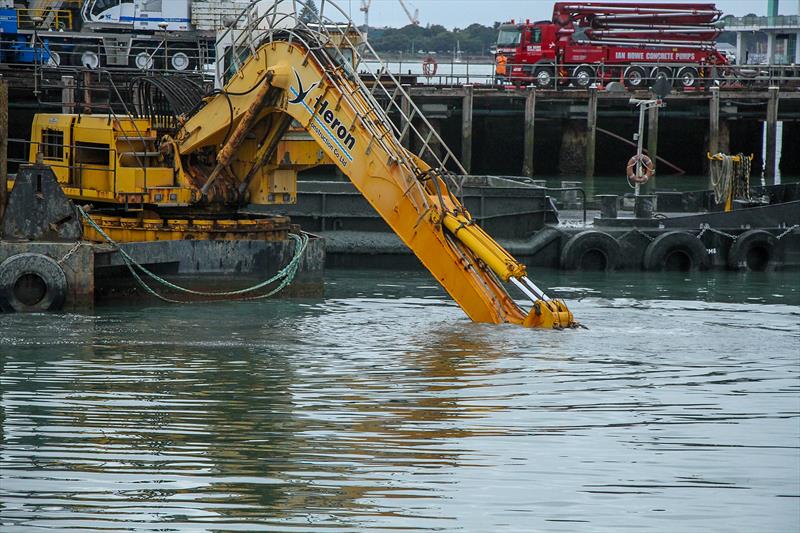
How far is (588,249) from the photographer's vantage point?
23.8 meters

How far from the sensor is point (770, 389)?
43.3 ft

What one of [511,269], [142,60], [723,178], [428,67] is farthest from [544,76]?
[511,269]

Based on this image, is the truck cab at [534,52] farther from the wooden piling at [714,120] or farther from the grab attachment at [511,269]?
the grab attachment at [511,269]

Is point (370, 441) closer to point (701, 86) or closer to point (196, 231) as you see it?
point (196, 231)

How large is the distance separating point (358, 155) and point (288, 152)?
2.18 meters

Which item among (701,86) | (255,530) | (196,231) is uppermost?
(701,86)

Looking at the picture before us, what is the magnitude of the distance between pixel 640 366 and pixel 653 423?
2.83 metres

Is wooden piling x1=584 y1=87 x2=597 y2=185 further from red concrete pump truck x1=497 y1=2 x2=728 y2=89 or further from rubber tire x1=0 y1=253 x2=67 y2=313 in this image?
rubber tire x1=0 y1=253 x2=67 y2=313

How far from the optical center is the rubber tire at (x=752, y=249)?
79.2ft

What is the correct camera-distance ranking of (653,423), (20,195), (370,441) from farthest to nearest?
(20,195) < (653,423) < (370,441)

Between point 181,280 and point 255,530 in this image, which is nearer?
point 255,530

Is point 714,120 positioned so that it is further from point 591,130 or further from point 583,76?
point 583,76

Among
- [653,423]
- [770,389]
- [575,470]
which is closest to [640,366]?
[770,389]

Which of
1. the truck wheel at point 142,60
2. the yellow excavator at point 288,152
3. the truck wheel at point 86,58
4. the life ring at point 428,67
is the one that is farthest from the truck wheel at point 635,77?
the yellow excavator at point 288,152
